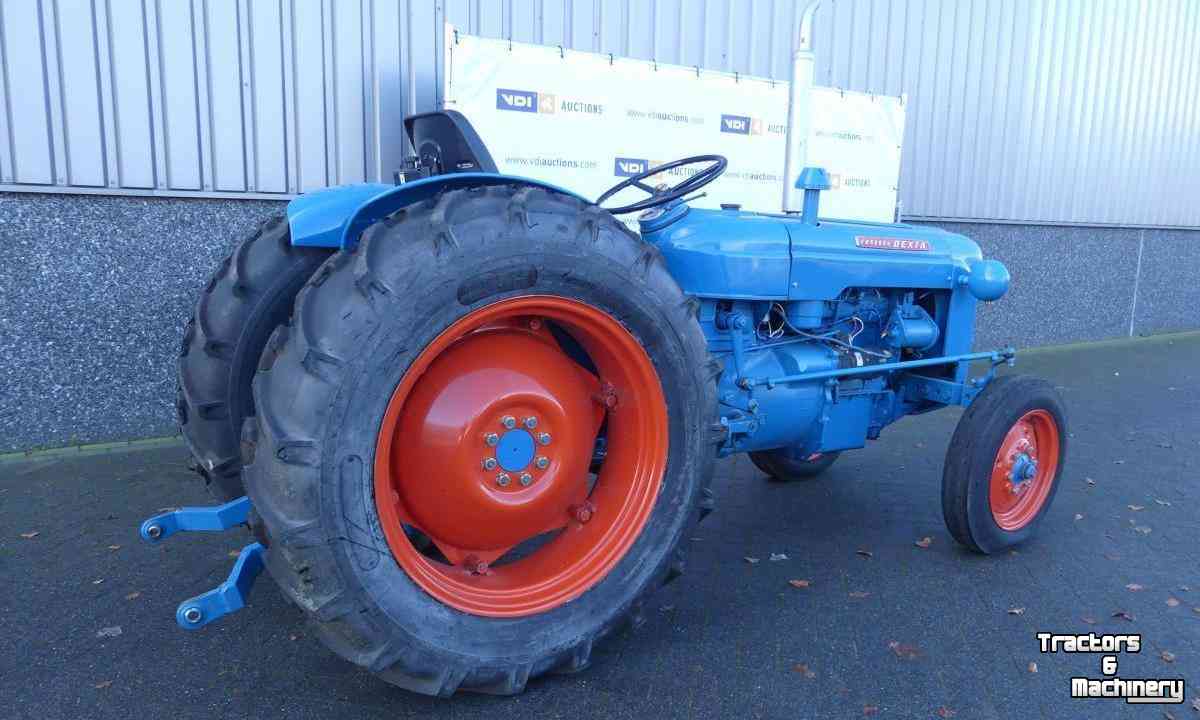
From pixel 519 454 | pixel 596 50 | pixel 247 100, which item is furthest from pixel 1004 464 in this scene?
pixel 247 100

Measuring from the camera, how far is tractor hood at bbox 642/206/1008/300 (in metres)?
2.80

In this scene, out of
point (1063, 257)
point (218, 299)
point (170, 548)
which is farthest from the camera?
point (1063, 257)

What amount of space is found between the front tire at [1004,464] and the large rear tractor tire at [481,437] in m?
1.24

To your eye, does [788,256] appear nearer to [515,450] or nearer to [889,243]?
[889,243]

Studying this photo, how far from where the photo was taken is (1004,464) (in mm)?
3203

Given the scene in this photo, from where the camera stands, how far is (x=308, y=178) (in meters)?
5.02

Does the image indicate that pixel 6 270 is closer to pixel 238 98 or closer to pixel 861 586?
pixel 238 98

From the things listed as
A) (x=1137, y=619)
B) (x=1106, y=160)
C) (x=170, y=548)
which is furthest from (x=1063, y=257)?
(x=170, y=548)

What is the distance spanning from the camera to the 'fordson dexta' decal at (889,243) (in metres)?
3.15

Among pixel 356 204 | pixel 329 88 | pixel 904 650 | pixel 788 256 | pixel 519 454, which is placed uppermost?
pixel 329 88

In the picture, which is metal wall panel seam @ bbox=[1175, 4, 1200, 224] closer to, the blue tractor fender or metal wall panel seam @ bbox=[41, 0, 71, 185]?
the blue tractor fender

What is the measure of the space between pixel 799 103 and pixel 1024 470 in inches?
67.3

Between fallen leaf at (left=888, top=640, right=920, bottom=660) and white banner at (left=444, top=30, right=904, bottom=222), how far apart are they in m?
2.79

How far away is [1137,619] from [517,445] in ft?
7.08
